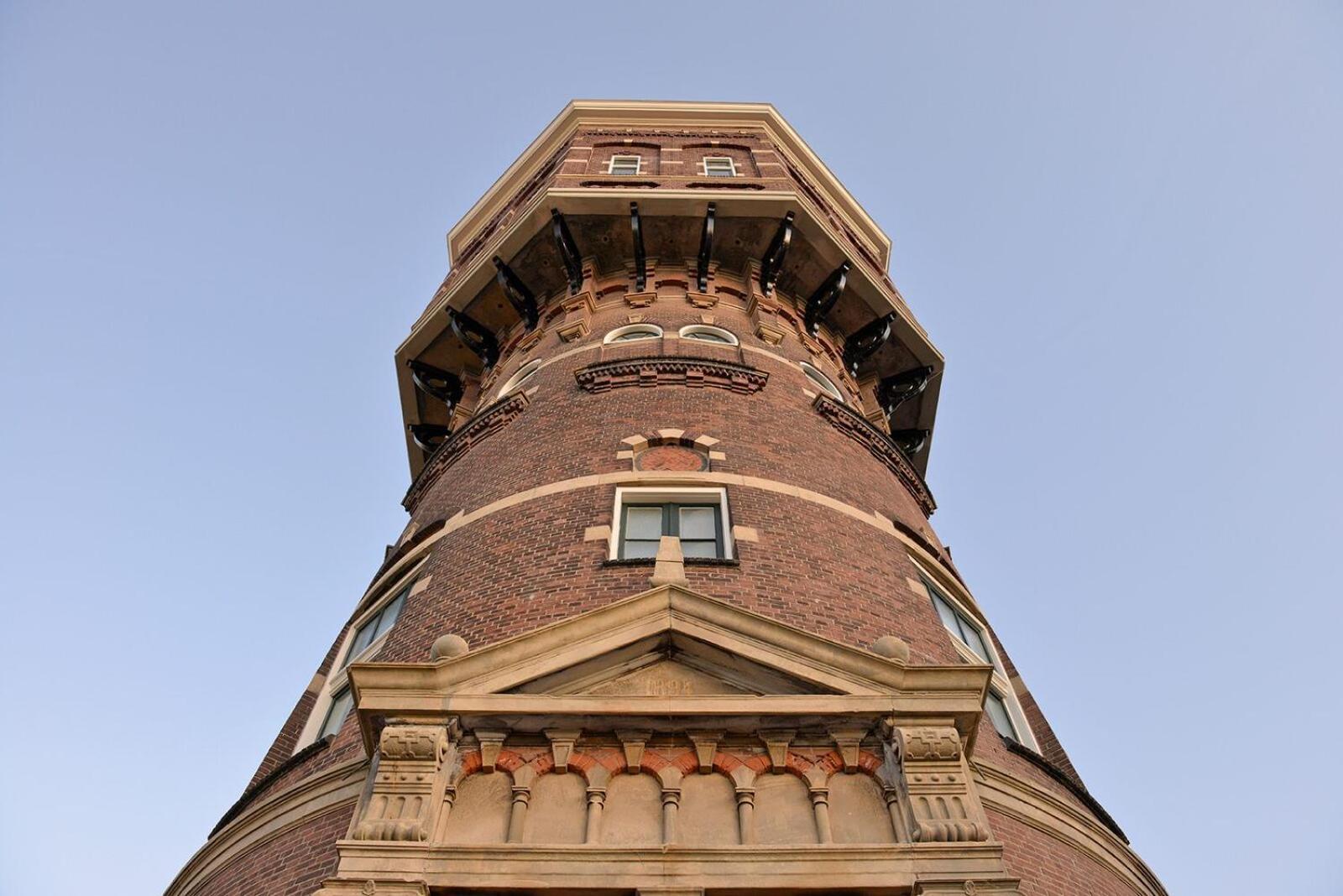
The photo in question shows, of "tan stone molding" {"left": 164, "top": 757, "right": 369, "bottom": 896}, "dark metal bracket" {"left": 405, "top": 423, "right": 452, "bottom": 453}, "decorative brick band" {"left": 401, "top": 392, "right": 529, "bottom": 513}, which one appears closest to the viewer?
"tan stone molding" {"left": 164, "top": 757, "right": 369, "bottom": 896}

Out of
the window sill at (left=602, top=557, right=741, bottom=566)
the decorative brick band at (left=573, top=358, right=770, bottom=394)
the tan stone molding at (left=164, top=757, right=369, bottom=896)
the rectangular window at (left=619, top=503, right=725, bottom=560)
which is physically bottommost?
the tan stone molding at (left=164, top=757, right=369, bottom=896)

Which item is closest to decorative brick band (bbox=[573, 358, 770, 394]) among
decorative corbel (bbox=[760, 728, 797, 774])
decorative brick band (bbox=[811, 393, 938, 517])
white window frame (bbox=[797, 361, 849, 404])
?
decorative brick band (bbox=[811, 393, 938, 517])

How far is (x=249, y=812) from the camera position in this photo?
11.4 meters

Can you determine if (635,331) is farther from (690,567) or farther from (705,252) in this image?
(690,567)

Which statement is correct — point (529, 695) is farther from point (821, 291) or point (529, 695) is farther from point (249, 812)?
point (821, 291)

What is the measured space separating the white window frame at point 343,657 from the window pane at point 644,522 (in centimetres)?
277

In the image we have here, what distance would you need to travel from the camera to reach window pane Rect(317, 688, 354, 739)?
42.4 feet

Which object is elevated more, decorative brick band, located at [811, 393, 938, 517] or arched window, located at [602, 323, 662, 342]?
arched window, located at [602, 323, 662, 342]

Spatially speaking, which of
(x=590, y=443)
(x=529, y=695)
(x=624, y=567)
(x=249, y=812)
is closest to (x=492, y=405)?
(x=590, y=443)

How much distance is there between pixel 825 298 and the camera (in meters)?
21.0

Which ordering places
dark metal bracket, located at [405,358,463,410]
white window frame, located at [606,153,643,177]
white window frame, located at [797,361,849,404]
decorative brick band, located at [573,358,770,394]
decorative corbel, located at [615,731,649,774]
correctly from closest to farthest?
decorative corbel, located at [615,731,649,774] < decorative brick band, located at [573,358,770,394] < white window frame, located at [797,361,849,404] < dark metal bracket, located at [405,358,463,410] < white window frame, located at [606,153,643,177]

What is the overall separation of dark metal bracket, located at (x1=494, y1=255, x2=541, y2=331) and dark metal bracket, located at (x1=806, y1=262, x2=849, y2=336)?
4878mm

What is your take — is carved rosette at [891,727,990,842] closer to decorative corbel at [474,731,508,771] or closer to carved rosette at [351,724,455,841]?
decorative corbel at [474,731,508,771]

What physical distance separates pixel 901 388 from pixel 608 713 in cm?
1453
